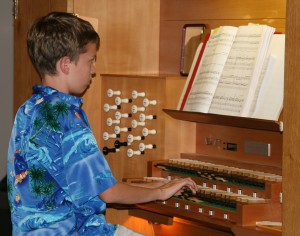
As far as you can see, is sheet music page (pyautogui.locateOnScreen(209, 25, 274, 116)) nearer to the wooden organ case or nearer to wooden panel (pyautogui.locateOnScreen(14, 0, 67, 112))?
the wooden organ case

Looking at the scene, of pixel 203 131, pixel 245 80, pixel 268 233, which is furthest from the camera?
pixel 203 131

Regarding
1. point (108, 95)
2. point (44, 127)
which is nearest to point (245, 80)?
point (108, 95)

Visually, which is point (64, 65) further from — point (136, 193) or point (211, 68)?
point (211, 68)

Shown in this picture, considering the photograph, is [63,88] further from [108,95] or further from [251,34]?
[108,95]

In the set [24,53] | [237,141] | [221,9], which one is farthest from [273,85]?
[24,53]

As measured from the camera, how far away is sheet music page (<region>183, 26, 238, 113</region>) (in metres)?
3.95

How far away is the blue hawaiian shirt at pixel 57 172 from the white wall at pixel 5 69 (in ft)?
11.5

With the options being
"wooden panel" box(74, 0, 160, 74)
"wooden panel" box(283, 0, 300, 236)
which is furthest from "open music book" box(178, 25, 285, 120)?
"wooden panel" box(283, 0, 300, 236)

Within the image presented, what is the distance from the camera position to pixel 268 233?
3.24 metres

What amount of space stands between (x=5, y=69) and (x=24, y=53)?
1.74 meters

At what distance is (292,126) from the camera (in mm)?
2348

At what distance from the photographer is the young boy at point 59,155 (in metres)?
2.77

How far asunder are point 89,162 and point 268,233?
2.97ft

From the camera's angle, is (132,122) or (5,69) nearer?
(132,122)
